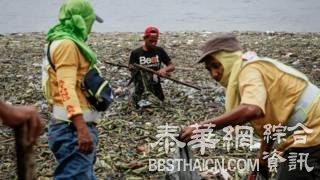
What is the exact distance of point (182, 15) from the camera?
34.1m

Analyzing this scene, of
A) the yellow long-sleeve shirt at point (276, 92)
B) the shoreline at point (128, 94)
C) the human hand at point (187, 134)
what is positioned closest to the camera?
the yellow long-sleeve shirt at point (276, 92)

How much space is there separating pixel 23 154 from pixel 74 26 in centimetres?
179

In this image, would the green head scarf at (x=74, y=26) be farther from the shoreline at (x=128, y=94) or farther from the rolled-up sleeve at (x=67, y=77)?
the shoreline at (x=128, y=94)

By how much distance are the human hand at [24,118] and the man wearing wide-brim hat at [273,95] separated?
4.68ft

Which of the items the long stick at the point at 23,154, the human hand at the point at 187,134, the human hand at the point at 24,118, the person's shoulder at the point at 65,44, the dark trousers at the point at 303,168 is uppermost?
the person's shoulder at the point at 65,44

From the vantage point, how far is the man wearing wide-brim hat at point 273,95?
3457 millimetres

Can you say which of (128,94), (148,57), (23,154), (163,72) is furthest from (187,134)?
(128,94)

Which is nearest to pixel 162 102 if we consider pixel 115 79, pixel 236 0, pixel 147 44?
pixel 147 44

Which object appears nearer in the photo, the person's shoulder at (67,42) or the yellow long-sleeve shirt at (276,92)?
the yellow long-sleeve shirt at (276,92)

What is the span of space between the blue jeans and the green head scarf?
0.58 meters

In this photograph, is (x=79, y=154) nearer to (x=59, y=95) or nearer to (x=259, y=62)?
(x=59, y=95)

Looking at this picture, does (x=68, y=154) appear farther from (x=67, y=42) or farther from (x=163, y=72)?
(x=163, y=72)

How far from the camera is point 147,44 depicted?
8.19 m

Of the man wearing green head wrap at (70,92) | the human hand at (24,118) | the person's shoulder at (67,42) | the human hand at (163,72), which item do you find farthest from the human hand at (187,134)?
the human hand at (163,72)
